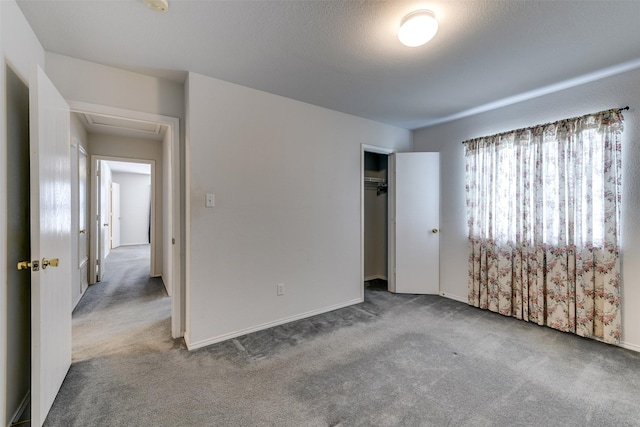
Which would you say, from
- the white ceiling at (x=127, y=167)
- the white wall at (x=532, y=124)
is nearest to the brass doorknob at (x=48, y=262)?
the white wall at (x=532, y=124)

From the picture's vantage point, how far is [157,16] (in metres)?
1.72

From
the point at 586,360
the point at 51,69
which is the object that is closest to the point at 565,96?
the point at 586,360

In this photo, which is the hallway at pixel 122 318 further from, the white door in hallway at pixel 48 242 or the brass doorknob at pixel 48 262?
the brass doorknob at pixel 48 262

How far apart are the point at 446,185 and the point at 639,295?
2097mm

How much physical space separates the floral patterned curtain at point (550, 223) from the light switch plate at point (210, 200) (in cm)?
308

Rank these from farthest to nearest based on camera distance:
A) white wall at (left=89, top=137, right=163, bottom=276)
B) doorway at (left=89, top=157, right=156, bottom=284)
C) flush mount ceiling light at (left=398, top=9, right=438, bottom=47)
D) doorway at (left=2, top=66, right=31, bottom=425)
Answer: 1. doorway at (left=89, top=157, right=156, bottom=284)
2. white wall at (left=89, top=137, right=163, bottom=276)
3. flush mount ceiling light at (left=398, top=9, right=438, bottom=47)
4. doorway at (left=2, top=66, right=31, bottom=425)

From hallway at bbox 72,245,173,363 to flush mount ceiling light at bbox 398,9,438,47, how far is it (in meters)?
3.08

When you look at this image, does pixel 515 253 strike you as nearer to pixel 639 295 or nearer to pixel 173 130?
pixel 639 295

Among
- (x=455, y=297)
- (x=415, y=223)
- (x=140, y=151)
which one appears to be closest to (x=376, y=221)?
(x=415, y=223)

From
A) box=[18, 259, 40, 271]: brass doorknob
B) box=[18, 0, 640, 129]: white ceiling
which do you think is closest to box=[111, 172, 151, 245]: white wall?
box=[18, 0, 640, 129]: white ceiling

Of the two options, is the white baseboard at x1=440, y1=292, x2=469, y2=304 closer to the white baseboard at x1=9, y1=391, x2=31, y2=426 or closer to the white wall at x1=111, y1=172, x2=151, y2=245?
the white baseboard at x1=9, y1=391, x2=31, y2=426

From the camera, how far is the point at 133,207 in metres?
9.17

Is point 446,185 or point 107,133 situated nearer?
point 446,185

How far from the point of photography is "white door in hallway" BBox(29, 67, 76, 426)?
1.46 meters
